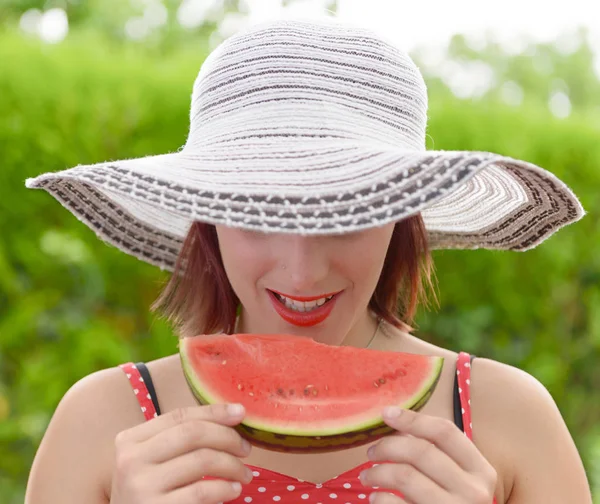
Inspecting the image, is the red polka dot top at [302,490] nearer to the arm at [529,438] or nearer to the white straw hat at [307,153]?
the arm at [529,438]

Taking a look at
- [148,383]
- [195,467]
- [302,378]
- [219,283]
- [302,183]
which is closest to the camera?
[195,467]

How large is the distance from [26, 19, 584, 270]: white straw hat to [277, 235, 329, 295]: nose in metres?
0.15

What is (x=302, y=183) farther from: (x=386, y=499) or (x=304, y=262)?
(x=386, y=499)

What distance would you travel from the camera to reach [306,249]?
1754 mm

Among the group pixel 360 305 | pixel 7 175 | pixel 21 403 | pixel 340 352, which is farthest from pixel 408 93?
pixel 21 403

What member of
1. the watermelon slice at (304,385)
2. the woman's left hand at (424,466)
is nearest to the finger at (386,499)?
the woman's left hand at (424,466)

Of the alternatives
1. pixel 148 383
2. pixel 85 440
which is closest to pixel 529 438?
pixel 148 383

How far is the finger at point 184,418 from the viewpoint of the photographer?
1512 mm

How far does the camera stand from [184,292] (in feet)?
8.08

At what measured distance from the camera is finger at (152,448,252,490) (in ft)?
4.95

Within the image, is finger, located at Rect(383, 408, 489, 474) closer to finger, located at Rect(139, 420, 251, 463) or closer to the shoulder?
finger, located at Rect(139, 420, 251, 463)

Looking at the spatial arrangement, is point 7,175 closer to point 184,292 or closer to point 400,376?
point 184,292

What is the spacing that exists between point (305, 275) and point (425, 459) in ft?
1.62

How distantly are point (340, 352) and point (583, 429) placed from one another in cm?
416
